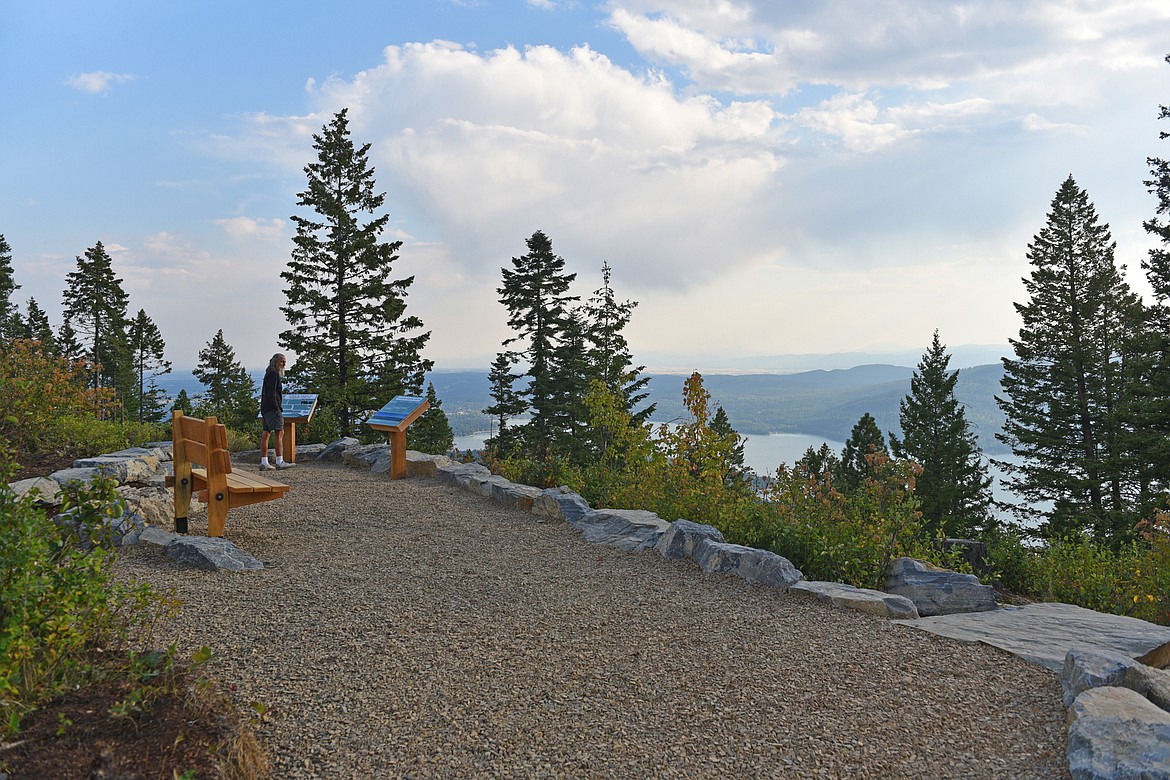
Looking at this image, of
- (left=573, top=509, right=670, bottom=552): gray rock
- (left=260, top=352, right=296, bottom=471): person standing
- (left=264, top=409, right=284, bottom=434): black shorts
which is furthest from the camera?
(left=264, top=409, right=284, bottom=434): black shorts

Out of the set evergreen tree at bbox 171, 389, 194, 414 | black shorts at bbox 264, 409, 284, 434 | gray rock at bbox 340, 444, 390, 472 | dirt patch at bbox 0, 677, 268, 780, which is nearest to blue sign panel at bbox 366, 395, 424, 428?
gray rock at bbox 340, 444, 390, 472

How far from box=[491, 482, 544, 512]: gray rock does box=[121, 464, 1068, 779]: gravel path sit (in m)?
2.18

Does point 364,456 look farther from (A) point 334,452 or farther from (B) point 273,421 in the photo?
(B) point 273,421

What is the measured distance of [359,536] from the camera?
628cm

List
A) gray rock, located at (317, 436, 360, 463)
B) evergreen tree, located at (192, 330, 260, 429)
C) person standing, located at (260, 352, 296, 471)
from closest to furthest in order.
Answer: person standing, located at (260, 352, 296, 471) → gray rock, located at (317, 436, 360, 463) → evergreen tree, located at (192, 330, 260, 429)

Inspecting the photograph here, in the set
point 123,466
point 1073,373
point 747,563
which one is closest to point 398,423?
point 123,466

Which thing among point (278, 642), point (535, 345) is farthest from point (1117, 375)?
point (278, 642)

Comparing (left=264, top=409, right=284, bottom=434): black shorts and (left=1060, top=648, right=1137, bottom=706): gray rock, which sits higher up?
(left=264, top=409, right=284, bottom=434): black shorts

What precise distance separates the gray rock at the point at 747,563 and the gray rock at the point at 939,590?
70 cm

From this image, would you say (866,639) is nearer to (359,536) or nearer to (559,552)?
(559,552)

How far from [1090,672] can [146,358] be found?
46.4 metres

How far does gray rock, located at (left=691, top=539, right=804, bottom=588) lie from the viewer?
15.8ft

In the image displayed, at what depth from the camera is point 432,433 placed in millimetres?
39312

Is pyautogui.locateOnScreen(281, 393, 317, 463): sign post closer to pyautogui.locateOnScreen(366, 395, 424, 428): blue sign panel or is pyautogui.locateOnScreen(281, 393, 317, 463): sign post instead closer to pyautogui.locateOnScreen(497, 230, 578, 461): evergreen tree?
pyautogui.locateOnScreen(366, 395, 424, 428): blue sign panel
